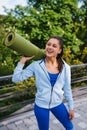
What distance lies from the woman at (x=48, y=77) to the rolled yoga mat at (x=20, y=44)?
0.36 ft

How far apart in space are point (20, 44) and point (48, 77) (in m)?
0.53

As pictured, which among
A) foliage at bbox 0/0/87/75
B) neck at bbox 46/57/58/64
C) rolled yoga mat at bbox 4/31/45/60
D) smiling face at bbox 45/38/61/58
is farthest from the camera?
foliage at bbox 0/0/87/75

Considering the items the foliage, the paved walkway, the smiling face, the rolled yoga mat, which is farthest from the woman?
the foliage

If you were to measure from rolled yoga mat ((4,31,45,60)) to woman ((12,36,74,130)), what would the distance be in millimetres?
110

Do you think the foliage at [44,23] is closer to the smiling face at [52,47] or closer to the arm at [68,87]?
the arm at [68,87]

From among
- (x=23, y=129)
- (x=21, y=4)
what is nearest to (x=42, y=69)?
(x=23, y=129)

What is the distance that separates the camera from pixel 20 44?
9.25 feet

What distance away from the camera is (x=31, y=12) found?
1332 cm

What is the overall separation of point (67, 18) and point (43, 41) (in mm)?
1745

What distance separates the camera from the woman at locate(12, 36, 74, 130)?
308cm

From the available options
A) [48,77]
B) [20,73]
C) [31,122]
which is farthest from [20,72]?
[31,122]

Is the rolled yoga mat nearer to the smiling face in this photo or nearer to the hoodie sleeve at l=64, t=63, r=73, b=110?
the smiling face

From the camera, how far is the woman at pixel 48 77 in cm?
308

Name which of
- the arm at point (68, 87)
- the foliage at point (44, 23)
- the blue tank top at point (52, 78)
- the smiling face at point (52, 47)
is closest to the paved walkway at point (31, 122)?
the arm at point (68, 87)
